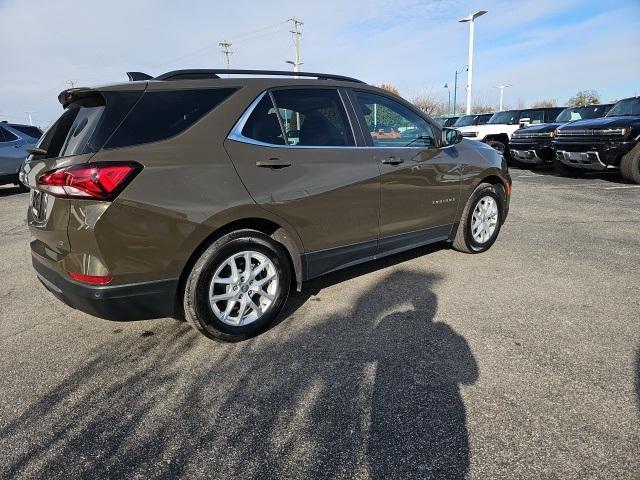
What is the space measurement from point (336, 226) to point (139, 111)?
1580 mm

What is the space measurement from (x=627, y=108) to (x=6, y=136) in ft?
48.0

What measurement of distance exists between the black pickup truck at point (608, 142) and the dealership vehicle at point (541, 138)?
67.5 inches

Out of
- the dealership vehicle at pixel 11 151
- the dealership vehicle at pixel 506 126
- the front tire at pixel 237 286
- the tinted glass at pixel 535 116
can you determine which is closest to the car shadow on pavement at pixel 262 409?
the front tire at pixel 237 286

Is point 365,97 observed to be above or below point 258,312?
above

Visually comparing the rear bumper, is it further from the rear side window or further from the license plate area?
the rear side window

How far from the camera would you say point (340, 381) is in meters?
2.63

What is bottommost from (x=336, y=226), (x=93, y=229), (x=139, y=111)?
(x=336, y=226)

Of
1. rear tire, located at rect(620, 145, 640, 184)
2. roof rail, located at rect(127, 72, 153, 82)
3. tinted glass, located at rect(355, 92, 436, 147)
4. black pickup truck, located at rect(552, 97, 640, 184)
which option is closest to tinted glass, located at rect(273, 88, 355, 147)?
tinted glass, located at rect(355, 92, 436, 147)

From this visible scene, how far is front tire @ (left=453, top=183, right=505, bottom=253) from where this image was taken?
4.80 m

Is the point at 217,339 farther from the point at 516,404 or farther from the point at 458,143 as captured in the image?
the point at 458,143

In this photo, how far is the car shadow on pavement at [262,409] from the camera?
6.63 ft

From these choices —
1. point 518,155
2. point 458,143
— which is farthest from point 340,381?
point 518,155

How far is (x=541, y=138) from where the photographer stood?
12.6 m

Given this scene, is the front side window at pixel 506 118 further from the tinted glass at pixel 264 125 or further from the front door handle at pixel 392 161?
the tinted glass at pixel 264 125
